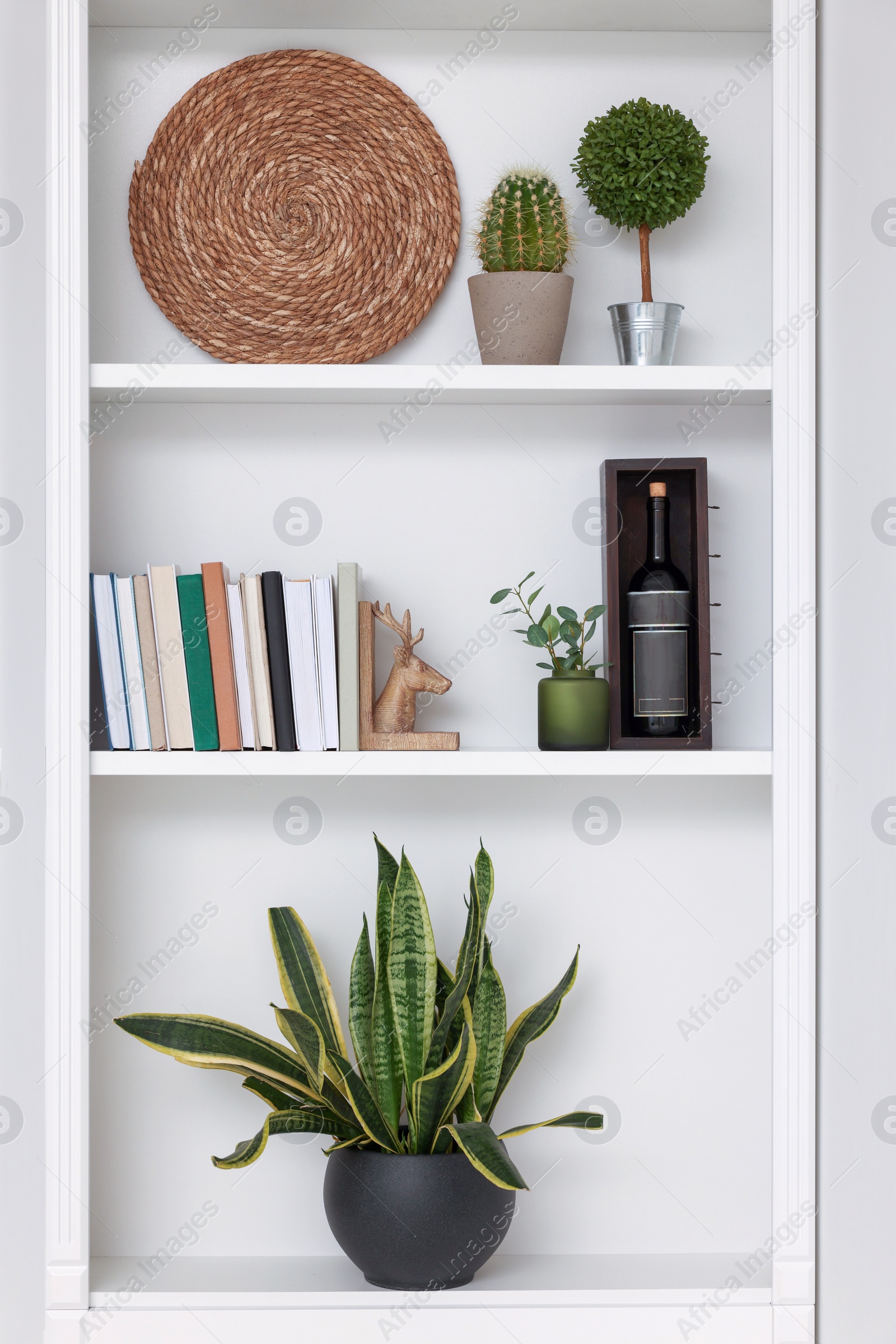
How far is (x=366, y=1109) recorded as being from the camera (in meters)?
1.27

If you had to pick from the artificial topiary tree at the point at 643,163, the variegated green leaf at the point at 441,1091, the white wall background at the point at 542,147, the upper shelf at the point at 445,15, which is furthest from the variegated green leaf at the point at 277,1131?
the upper shelf at the point at 445,15

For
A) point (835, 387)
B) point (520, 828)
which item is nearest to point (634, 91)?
point (835, 387)

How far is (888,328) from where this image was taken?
1139 mm

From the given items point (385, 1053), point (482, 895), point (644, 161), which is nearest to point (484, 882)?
point (482, 895)

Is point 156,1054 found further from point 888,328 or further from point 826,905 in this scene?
point 888,328

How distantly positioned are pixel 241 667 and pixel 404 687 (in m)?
0.20

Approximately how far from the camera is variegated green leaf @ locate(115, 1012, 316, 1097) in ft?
4.15

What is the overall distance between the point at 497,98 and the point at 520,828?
1.00 m

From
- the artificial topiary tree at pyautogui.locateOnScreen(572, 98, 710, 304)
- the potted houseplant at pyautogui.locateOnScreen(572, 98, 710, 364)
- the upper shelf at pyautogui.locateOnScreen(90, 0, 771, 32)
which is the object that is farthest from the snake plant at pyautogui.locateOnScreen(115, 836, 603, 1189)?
the upper shelf at pyautogui.locateOnScreen(90, 0, 771, 32)

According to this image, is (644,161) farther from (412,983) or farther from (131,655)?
(412,983)

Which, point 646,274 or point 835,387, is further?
point 646,274

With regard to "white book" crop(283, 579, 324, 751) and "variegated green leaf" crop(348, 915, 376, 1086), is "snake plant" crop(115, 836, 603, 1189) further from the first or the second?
"white book" crop(283, 579, 324, 751)

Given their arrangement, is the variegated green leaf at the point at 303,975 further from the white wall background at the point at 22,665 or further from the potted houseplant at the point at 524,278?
the potted houseplant at the point at 524,278

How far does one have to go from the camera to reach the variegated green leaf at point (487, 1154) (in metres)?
1.17
